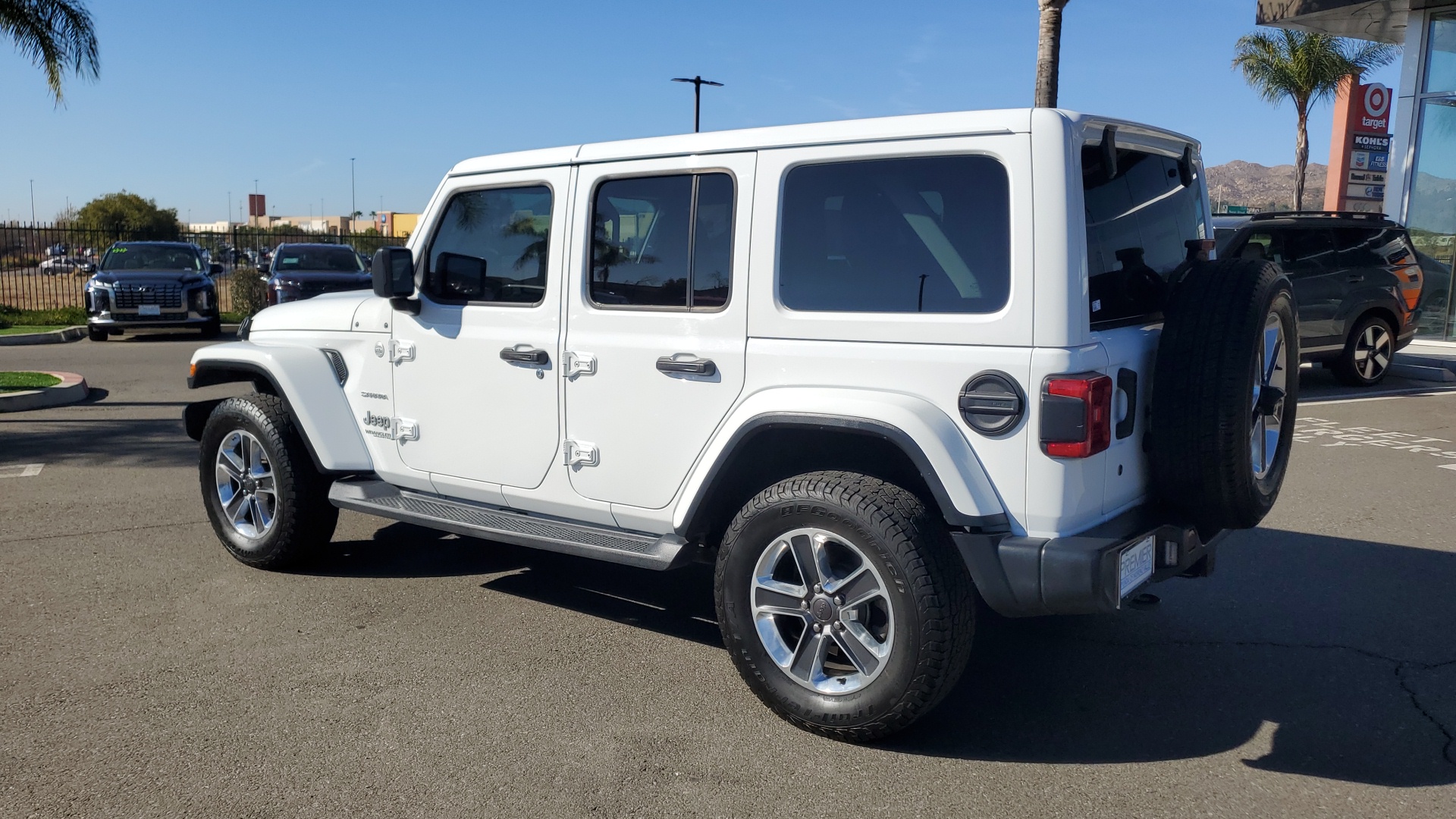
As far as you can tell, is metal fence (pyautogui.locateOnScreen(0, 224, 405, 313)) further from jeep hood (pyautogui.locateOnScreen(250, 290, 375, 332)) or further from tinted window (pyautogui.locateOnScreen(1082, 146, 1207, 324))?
tinted window (pyautogui.locateOnScreen(1082, 146, 1207, 324))

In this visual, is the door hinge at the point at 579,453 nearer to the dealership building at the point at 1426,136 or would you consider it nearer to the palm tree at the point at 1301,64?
the dealership building at the point at 1426,136

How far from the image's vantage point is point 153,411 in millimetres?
10398

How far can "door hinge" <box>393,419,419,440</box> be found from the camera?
4867 mm

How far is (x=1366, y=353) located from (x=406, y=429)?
11.1 meters

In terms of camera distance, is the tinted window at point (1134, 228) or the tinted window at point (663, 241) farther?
the tinted window at point (663, 241)

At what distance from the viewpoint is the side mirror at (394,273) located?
467cm

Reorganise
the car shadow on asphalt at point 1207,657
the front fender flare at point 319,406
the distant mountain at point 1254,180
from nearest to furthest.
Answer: the car shadow on asphalt at point 1207,657, the front fender flare at point 319,406, the distant mountain at point 1254,180

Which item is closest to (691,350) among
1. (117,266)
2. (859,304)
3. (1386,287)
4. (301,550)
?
(859,304)

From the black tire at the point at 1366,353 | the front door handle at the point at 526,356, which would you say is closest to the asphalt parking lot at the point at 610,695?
the front door handle at the point at 526,356

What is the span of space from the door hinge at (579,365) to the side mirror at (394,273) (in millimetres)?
909

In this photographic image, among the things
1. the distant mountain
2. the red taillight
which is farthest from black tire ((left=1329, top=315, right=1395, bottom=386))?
the distant mountain

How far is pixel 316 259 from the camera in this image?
1795cm

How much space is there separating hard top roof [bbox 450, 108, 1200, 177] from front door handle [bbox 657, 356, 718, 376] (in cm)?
75

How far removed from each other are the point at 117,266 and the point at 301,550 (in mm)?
15689
